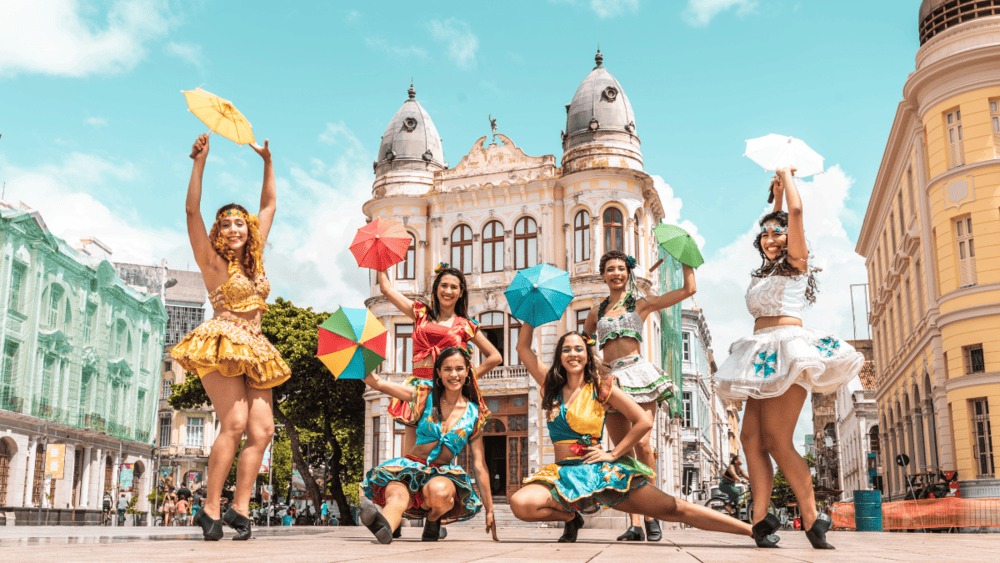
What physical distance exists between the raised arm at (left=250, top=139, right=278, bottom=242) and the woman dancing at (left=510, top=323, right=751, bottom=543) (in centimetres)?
220

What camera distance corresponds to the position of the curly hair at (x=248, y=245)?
5.79 m

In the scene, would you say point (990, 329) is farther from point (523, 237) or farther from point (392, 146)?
point (392, 146)

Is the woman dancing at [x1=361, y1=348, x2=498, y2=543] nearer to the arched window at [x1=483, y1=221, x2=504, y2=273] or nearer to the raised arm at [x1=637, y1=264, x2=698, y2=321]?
the raised arm at [x1=637, y1=264, x2=698, y2=321]

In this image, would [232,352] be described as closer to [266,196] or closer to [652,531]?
[266,196]

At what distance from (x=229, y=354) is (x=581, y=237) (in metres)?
26.1

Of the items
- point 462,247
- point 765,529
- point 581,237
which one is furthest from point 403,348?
point 765,529

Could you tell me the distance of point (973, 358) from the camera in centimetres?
2416

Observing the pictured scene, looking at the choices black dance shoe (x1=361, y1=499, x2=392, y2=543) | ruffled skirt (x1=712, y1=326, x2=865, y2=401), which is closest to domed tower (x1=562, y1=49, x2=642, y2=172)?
ruffled skirt (x1=712, y1=326, x2=865, y2=401)

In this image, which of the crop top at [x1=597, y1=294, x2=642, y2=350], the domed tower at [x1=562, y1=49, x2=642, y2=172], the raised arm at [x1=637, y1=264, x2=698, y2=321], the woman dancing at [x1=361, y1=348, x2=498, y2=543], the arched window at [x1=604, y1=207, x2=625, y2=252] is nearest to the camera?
the woman dancing at [x1=361, y1=348, x2=498, y2=543]

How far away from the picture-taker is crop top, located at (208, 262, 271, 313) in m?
5.70

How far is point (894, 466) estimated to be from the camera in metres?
37.1

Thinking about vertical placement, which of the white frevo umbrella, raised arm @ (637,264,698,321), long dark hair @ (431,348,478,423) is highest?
the white frevo umbrella

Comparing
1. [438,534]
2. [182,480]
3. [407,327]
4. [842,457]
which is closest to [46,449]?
[407,327]

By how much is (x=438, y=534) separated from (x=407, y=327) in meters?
26.2
